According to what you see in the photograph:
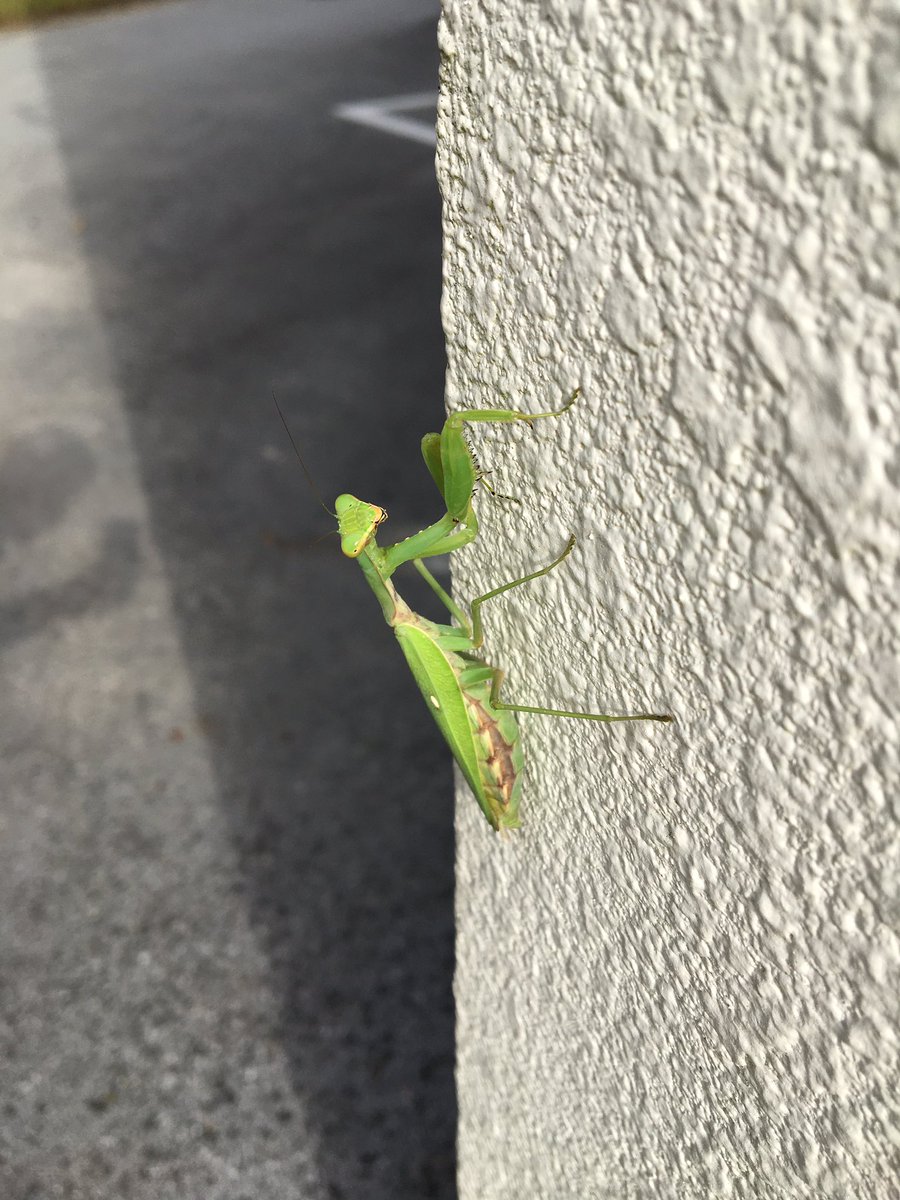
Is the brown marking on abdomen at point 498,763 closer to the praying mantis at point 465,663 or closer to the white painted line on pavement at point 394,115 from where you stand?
Result: the praying mantis at point 465,663

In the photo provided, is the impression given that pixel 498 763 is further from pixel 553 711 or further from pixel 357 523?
pixel 357 523

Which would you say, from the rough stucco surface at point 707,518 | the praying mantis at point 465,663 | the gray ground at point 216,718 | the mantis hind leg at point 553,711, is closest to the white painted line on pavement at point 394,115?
the gray ground at point 216,718

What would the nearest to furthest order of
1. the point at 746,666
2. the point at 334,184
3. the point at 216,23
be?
the point at 746,666 < the point at 334,184 < the point at 216,23

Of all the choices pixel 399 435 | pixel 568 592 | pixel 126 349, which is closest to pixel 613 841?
pixel 568 592

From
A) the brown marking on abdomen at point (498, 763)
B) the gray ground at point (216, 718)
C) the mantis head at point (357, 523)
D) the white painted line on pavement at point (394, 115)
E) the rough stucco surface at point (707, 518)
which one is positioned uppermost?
the rough stucco surface at point (707, 518)

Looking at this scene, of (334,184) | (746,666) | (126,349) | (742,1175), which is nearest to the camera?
(746,666)

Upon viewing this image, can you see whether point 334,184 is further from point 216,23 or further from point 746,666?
point 746,666

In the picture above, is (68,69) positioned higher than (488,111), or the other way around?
(488,111)

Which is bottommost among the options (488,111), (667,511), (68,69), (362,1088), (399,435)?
(362,1088)
